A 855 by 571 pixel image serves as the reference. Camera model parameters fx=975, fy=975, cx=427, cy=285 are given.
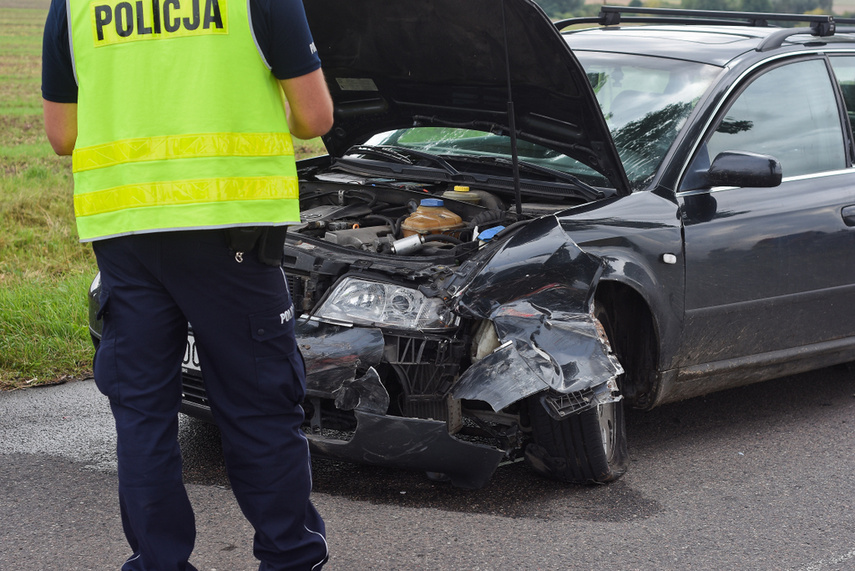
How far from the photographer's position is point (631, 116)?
402 centimetres

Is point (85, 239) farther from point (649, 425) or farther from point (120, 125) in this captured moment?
point (649, 425)

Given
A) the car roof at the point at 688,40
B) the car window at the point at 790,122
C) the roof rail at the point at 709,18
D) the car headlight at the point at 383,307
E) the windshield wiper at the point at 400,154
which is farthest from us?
the roof rail at the point at 709,18

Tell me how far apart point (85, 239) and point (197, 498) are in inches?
51.9

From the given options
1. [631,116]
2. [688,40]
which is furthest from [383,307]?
[688,40]

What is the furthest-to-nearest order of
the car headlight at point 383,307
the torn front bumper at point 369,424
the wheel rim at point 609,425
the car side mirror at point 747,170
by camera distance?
the car side mirror at point 747,170
the wheel rim at point 609,425
the car headlight at point 383,307
the torn front bumper at point 369,424

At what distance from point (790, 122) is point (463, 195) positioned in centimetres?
147

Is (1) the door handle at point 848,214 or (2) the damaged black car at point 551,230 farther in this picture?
(1) the door handle at point 848,214

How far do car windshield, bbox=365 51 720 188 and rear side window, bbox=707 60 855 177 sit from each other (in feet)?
0.63

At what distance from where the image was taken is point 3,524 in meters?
3.10

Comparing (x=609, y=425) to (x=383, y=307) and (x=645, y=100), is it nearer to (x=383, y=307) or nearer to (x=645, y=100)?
(x=383, y=307)

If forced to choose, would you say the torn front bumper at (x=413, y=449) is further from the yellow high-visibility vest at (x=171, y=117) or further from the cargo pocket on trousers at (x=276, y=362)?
the yellow high-visibility vest at (x=171, y=117)

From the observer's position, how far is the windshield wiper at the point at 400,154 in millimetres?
4398

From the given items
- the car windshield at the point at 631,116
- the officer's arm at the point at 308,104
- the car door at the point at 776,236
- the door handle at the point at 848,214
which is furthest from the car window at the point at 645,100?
the officer's arm at the point at 308,104

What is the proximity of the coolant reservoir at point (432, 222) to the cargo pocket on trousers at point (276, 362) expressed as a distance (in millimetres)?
1499
